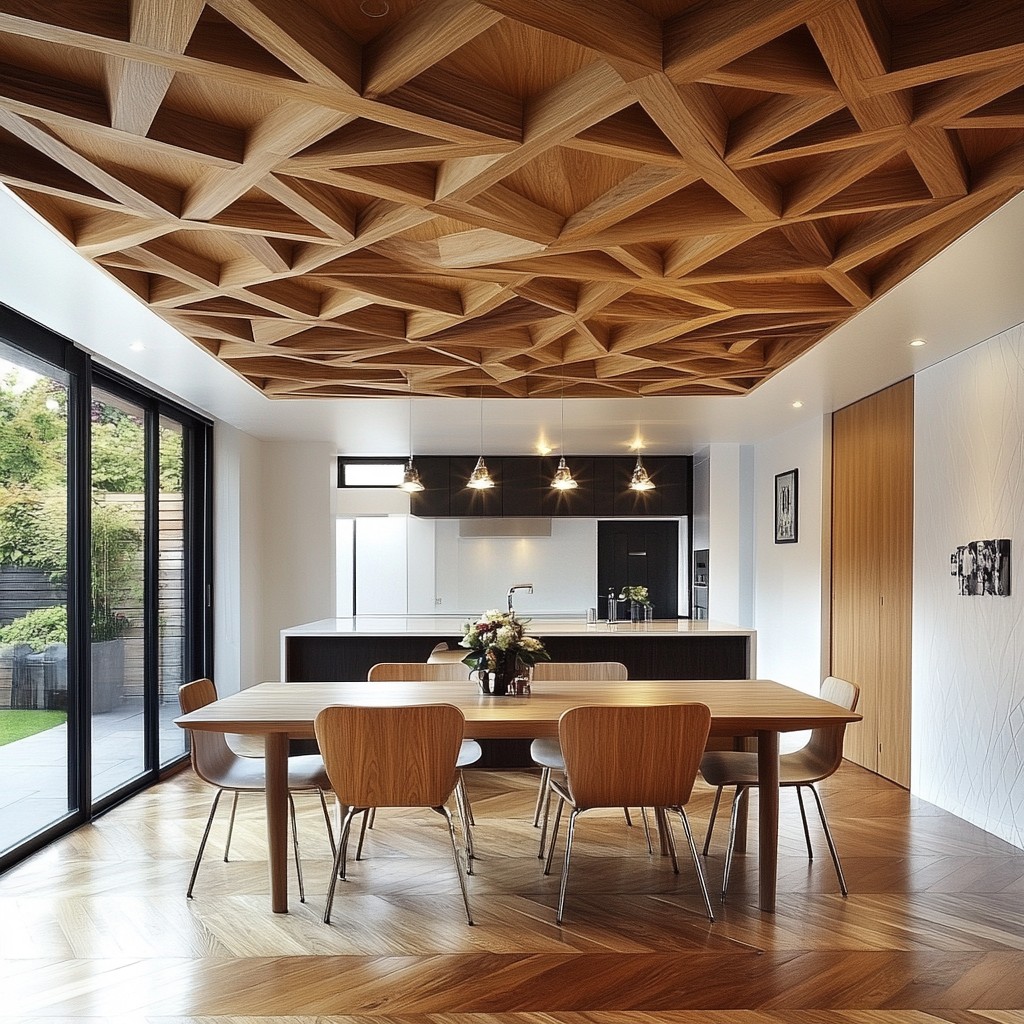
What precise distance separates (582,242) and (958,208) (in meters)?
1.15

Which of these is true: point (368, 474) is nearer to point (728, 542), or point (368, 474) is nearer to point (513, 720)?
point (728, 542)

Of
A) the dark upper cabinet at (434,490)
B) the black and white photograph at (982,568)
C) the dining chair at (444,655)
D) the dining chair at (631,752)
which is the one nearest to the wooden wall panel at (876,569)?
the black and white photograph at (982,568)

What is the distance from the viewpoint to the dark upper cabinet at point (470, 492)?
915cm

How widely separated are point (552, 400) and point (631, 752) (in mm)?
3137

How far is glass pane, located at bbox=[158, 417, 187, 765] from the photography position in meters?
6.48

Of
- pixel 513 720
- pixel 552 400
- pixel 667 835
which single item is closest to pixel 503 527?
pixel 552 400

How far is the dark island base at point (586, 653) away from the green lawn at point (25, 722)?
6.44 feet

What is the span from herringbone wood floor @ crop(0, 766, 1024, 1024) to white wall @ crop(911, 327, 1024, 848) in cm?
38

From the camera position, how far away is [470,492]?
9180 millimetres

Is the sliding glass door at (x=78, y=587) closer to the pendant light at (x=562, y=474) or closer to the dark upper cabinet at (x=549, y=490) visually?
the pendant light at (x=562, y=474)

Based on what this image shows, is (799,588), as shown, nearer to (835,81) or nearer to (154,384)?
(154,384)

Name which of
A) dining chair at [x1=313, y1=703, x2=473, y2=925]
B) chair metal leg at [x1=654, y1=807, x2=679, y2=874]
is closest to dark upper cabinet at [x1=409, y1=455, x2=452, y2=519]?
chair metal leg at [x1=654, y1=807, x2=679, y2=874]

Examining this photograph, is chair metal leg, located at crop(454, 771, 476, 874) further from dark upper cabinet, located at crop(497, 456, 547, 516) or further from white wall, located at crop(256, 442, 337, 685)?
dark upper cabinet, located at crop(497, 456, 547, 516)

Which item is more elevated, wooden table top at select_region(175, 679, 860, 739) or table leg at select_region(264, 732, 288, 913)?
wooden table top at select_region(175, 679, 860, 739)
